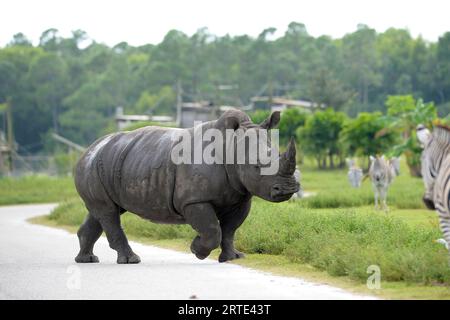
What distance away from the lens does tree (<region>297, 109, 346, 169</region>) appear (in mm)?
56656

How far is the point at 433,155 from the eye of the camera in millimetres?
10695

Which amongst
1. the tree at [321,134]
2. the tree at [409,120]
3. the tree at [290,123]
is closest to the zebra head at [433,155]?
the tree at [409,120]

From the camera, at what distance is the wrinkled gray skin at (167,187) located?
1315 centimetres

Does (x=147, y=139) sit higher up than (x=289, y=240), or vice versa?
(x=147, y=139)

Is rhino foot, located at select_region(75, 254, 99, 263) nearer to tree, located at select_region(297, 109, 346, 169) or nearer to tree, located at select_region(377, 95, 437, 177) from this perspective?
tree, located at select_region(377, 95, 437, 177)

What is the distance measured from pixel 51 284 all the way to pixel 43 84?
291 ft

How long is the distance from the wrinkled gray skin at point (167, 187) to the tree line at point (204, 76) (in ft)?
218

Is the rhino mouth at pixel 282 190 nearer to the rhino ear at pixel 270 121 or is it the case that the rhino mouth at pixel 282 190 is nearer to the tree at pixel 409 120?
the rhino ear at pixel 270 121
